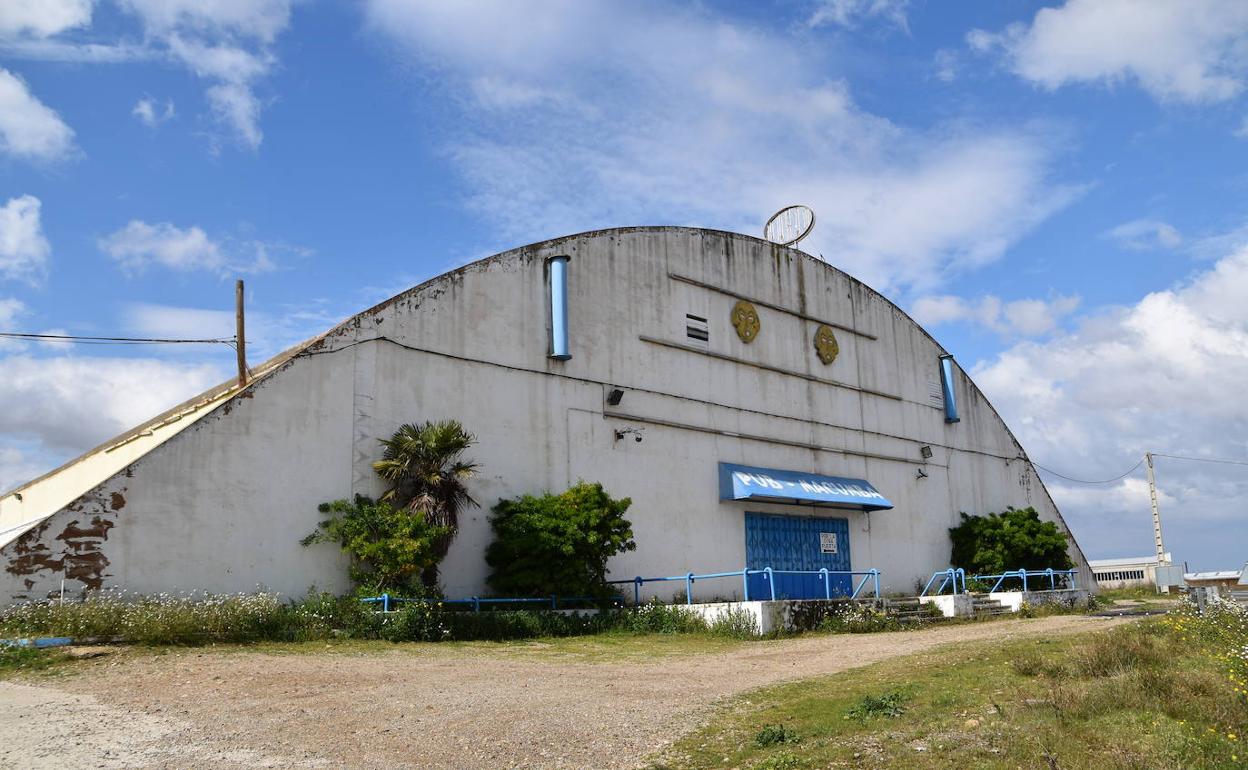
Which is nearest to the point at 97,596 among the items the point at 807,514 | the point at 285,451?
the point at 285,451

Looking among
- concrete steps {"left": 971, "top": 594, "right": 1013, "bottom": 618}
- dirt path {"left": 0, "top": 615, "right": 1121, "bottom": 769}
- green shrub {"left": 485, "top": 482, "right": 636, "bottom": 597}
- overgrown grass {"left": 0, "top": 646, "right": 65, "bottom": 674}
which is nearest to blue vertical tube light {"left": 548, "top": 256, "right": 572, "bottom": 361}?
green shrub {"left": 485, "top": 482, "right": 636, "bottom": 597}

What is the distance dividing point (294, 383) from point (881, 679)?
1093 cm

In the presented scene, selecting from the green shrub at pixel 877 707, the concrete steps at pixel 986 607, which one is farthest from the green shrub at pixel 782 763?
the concrete steps at pixel 986 607

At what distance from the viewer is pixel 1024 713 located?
873cm

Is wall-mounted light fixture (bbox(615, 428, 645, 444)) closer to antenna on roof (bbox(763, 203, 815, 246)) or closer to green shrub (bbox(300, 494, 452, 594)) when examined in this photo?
green shrub (bbox(300, 494, 452, 594))

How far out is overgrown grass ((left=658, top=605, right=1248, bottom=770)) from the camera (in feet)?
24.2

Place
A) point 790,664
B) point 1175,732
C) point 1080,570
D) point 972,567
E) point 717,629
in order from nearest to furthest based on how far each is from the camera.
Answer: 1. point 1175,732
2. point 790,664
3. point 717,629
4. point 972,567
5. point 1080,570

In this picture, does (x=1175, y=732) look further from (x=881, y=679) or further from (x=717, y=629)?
(x=717, y=629)

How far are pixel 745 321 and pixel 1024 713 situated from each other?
1815 cm

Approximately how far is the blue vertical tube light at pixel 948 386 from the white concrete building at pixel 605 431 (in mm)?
116

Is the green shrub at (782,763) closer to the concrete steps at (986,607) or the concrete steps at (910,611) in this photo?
the concrete steps at (910,611)

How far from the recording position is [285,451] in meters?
17.1

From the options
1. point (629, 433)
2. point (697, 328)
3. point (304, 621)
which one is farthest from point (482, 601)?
point (697, 328)

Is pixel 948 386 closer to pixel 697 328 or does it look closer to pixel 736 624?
pixel 697 328
